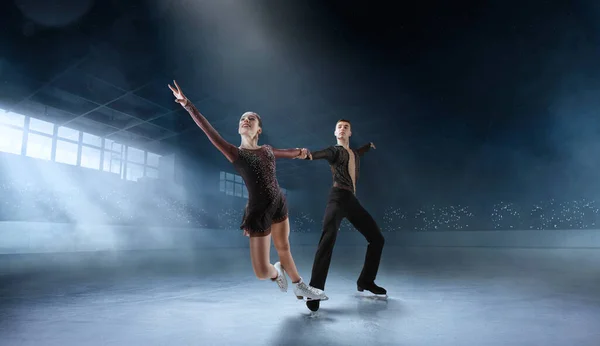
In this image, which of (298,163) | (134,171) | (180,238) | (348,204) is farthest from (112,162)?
(348,204)

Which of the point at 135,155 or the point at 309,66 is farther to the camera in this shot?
the point at 135,155

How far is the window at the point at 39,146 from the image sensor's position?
10.6 meters

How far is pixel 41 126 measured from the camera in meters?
11.1

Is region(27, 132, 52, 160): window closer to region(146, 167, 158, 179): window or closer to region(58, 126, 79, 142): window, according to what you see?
region(58, 126, 79, 142): window

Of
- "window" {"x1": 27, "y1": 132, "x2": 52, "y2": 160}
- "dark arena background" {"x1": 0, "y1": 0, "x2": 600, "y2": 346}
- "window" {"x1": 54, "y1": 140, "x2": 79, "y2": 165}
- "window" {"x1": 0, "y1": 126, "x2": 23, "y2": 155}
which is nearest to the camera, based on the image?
"dark arena background" {"x1": 0, "y1": 0, "x2": 600, "y2": 346}

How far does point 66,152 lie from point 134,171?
267 cm

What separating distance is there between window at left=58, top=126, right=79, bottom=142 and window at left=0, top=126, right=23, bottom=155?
1228 millimetres

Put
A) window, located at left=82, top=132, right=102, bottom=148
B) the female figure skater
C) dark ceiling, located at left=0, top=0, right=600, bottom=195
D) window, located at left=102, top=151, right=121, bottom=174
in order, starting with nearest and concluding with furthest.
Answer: the female figure skater → dark ceiling, located at left=0, top=0, right=600, bottom=195 → window, located at left=82, top=132, right=102, bottom=148 → window, located at left=102, top=151, right=121, bottom=174

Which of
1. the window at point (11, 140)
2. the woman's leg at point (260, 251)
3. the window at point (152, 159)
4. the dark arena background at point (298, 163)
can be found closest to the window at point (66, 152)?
the dark arena background at point (298, 163)

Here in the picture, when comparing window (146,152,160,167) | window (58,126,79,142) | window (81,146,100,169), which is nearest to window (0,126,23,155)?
window (58,126,79,142)

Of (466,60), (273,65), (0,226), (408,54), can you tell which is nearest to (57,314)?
(273,65)

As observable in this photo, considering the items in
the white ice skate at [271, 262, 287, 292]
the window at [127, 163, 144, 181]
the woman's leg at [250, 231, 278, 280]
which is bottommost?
the white ice skate at [271, 262, 287, 292]

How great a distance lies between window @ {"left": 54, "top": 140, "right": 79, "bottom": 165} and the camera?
37.3 ft

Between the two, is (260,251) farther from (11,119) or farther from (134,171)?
(134,171)
